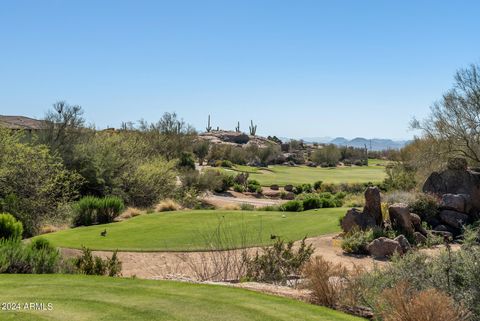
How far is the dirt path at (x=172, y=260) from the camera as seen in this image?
12.9m

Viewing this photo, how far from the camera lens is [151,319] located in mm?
5633

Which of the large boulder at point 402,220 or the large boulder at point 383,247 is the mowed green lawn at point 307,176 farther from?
the large boulder at point 383,247

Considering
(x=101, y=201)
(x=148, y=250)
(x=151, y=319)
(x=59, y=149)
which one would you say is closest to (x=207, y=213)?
(x=101, y=201)

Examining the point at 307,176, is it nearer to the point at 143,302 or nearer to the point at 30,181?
the point at 30,181

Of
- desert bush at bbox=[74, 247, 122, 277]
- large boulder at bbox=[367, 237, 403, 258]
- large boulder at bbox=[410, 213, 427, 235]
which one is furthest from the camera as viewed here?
large boulder at bbox=[410, 213, 427, 235]

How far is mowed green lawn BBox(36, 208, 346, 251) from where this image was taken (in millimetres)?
16281

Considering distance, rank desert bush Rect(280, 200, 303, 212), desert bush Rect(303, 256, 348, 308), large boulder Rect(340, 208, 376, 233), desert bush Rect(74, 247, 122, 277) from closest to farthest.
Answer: desert bush Rect(303, 256, 348, 308) < desert bush Rect(74, 247, 122, 277) < large boulder Rect(340, 208, 376, 233) < desert bush Rect(280, 200, 303, 212)

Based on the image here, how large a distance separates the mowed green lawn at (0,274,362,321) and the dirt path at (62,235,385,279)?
4.65 meters

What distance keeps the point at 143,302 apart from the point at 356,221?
13.6m

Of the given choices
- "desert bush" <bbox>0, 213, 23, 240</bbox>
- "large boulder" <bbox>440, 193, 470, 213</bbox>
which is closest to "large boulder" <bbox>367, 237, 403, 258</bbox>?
"large boulder" <bbox>440, 193, 470, 213</bbox>

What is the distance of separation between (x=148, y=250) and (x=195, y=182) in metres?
24.2

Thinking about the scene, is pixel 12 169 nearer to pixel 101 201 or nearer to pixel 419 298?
pixel 101 201

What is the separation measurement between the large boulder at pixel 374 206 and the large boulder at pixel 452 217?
3369 millimetres

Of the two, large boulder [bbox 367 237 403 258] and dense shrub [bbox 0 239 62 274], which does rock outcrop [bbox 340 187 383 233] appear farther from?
dense shrub [bbox 0 239 62 274]
